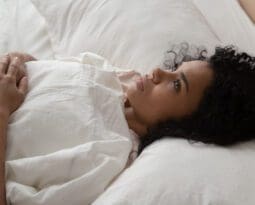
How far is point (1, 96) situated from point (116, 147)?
0.30 m

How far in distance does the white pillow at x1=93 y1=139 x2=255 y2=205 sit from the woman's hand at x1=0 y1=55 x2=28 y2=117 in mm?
309

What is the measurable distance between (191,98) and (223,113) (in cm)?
10

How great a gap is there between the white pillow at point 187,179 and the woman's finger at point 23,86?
1.08ft

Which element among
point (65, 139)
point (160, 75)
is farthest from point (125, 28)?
point (65, 139)

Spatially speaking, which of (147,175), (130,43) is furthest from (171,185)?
(130,43)

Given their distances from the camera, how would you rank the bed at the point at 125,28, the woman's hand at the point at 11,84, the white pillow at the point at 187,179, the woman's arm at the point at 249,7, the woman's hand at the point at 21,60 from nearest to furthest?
the white pillow at the point at 187,179, the woman's hand at the point at 11,84, the woman's hand at the point at 21,60, the bed at the point at 125,28, the woman's arm at the point at 249,7

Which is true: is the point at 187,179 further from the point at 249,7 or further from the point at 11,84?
the point at 249,7

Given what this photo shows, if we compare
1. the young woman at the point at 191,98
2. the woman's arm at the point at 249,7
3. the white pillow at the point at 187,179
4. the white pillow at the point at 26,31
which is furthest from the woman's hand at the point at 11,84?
the woman's arm at the point at 249,7

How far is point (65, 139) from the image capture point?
104cm

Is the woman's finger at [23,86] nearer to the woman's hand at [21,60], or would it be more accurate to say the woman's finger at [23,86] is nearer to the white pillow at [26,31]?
the woman's hand at [21,60]

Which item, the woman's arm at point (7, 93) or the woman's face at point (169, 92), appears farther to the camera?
the woman's face at point (169, 92)

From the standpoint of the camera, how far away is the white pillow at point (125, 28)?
1.40 m

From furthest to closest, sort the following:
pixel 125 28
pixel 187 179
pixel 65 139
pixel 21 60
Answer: pixel 125 28 < pixel 21 60 < pixel 65 139 < pixel 187 179

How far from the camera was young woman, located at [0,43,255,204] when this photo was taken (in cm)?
111
